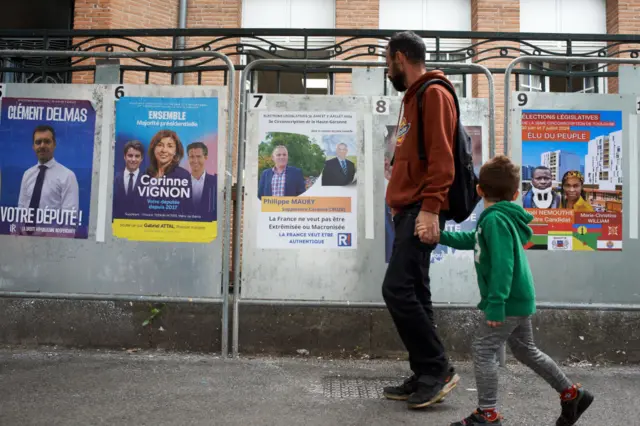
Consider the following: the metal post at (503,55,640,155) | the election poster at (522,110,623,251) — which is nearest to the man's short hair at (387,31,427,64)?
the metal post at (503,55,640,155)

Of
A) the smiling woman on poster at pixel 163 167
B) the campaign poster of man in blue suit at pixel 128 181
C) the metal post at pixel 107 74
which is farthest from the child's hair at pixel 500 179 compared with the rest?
the metal post at pixel 107 74

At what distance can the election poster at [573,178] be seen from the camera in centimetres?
461

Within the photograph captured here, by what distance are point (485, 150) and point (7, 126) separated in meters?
3.90

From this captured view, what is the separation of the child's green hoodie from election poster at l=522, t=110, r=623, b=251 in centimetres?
177

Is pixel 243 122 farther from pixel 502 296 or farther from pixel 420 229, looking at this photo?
pixel 502 296

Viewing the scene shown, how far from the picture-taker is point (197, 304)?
4.64 m

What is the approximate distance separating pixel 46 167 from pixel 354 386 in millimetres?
3020

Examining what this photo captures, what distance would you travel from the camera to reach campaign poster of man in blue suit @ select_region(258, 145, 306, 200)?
4.66 metres

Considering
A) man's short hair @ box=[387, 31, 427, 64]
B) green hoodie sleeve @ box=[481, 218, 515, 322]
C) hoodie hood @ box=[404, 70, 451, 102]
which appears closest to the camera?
green hoodie sleeve @ box=[481, 218, 515, 322]

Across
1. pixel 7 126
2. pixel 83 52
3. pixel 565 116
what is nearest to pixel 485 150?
pixel 565 116

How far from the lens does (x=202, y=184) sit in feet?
15.3

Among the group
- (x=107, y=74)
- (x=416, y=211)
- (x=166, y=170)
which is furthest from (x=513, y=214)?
(x=107, y=74)

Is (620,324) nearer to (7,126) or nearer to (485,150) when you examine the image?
(485,150)

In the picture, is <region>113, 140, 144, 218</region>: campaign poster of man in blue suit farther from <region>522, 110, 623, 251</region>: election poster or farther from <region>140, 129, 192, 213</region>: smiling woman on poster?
<region>522, 110, 623, 251</region>: election poster
